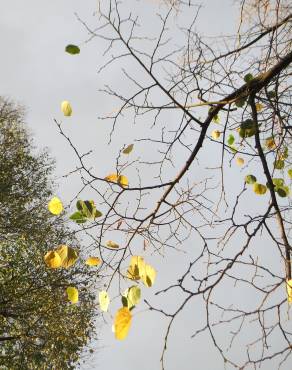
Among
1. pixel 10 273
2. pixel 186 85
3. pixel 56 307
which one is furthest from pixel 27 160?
pixel 186 85

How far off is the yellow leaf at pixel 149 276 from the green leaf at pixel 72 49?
4.20ft

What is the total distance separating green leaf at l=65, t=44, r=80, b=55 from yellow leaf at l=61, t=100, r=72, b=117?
329 mm

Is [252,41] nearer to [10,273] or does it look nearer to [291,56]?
[291,56]

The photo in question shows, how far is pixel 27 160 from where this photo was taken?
11938mm

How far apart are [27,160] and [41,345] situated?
5.06 meters

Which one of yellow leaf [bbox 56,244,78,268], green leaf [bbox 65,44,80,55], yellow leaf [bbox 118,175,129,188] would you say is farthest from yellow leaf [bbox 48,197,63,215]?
green leaf [bbox 65,44,80,55]

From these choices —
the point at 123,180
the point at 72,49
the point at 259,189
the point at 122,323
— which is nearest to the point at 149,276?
the point at 122,323

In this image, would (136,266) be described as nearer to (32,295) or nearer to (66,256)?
(66,256)

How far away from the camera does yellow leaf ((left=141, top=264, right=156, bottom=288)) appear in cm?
208

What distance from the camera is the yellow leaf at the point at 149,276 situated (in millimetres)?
2076

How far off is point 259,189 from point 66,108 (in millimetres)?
1362

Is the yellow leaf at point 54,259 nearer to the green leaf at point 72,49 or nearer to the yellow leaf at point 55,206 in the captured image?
the yellow leaf at point 55,206

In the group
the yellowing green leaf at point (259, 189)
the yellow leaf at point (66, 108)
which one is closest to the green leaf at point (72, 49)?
the yellow leaf at point (66, 108)

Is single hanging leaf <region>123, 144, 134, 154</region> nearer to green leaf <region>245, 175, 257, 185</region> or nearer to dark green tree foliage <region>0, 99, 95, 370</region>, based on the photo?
green leaf <region>245, 175, 257, 185</region>
